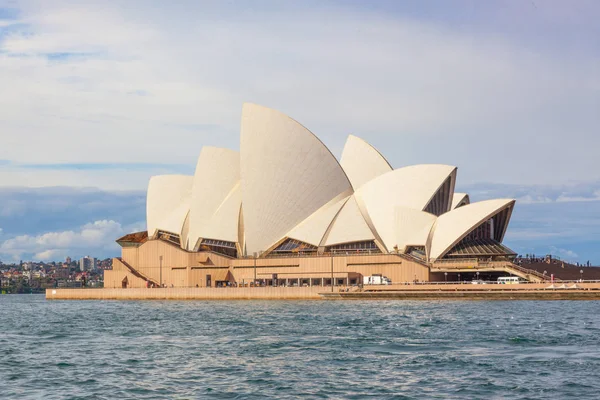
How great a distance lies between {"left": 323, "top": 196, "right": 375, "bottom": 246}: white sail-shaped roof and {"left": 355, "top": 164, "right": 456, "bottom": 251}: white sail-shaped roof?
976 mm

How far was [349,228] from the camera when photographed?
270ft

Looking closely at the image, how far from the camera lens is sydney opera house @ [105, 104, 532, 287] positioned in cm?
7850

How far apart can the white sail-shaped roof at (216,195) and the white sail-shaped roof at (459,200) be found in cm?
2175

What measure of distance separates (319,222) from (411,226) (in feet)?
29.8

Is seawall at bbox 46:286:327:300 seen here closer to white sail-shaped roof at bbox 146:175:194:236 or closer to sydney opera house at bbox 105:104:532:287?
sydney opera house at bbox 105:104:532:287

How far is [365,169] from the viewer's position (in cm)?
8894

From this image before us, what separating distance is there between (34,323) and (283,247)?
1445 inches

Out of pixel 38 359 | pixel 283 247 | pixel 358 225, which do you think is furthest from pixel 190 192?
pixel 38 359

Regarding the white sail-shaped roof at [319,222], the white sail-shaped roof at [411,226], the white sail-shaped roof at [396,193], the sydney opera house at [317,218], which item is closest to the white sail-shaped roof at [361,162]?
the sydney opera house at [317,218]

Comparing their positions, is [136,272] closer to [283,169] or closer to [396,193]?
[283,169]

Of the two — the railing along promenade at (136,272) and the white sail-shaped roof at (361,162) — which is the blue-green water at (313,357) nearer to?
the white sail-shaped roof at (361,162)

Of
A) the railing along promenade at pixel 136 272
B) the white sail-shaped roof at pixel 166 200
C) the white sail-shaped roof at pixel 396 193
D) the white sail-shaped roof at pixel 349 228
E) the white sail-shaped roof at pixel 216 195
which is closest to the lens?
the white sail-shaped roof at pixel 396 193

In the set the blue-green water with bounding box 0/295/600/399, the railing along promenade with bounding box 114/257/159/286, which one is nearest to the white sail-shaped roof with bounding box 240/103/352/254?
the railing along promenade with bounding box 114/257/159/286

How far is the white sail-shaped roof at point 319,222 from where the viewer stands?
272 ft
